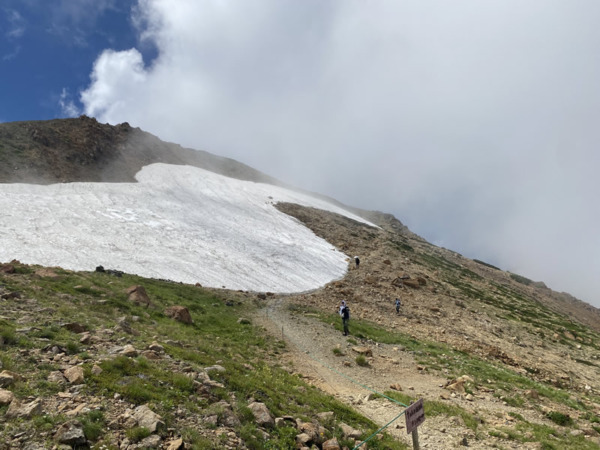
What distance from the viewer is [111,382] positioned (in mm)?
9102

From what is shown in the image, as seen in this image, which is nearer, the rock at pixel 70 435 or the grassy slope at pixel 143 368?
the rock at pixel 70 435

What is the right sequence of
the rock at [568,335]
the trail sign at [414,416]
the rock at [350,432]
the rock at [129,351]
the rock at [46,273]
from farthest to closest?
the rock at [568,335] → the rock at [46,273] → the rock at [129,351] → the rock at [350,432] → the trail sign at [414,416]

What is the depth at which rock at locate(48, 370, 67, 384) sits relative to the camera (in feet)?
28.5

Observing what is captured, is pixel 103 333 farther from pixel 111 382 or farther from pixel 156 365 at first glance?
pixel 111 382

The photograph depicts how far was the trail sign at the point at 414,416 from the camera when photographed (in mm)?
9211

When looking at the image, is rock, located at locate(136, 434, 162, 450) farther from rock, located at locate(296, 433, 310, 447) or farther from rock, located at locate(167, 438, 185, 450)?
rock, located at locate(296, 433, 310, 447)

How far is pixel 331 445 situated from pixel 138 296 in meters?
16.1

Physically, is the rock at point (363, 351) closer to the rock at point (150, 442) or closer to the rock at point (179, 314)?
the rock at point (179, 314)

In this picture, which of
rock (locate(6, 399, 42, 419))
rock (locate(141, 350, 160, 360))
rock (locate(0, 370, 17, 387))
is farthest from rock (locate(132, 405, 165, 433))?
rock (locate(141, 350, 160, 360))

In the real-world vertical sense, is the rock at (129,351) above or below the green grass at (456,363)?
below

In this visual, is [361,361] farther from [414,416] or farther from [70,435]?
[70,435]

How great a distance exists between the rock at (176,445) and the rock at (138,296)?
48.7 ft

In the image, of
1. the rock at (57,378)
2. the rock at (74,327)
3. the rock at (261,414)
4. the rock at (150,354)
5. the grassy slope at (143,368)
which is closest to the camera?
the grassy slope at (143,368)

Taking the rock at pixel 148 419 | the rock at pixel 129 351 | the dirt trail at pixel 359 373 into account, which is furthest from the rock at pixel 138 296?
the rock at pixel 148 419
